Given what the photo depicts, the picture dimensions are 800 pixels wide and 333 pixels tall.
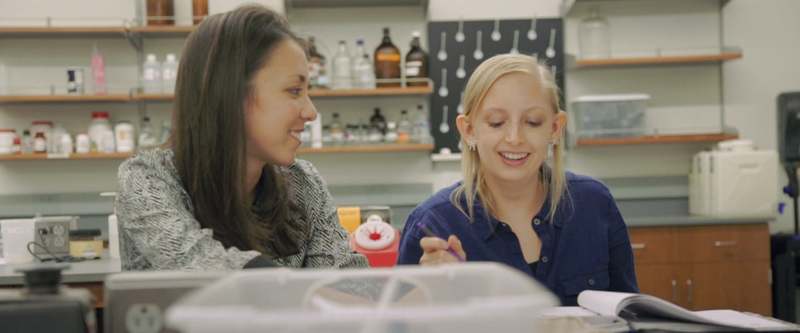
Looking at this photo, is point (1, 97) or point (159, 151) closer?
point (159, 151)

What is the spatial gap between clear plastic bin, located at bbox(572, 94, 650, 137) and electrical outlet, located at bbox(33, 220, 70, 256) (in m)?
2.51

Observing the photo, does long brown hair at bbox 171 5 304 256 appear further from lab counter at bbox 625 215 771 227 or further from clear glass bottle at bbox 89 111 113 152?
clear glass bottle at bbox 89 111 113 152

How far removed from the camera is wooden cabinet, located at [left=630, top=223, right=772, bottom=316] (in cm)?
362

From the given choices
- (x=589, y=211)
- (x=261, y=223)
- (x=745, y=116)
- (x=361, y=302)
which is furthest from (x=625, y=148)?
(x=361, y=302)

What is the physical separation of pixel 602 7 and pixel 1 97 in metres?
3.19

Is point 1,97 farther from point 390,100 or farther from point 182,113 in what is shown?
point 182,113

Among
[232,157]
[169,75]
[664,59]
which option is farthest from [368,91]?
[232,157]

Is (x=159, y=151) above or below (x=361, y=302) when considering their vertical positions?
above

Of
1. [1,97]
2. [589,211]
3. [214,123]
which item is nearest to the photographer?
[214,123]

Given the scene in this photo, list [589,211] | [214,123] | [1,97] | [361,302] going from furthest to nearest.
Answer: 1. [1,97]
2. [589,211]
3. [214,123]
4. [361,302]

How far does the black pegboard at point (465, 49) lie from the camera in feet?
13.9

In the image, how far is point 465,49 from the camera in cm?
426

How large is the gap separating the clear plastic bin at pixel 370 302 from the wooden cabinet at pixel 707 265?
10.2 ft

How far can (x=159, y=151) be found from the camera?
4.46 feet
